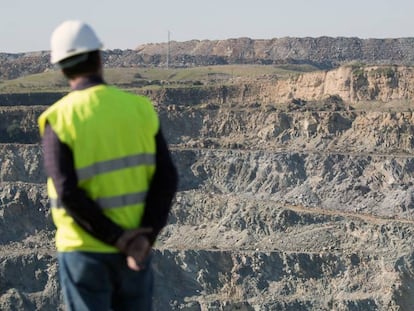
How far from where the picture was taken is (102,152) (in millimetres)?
4176

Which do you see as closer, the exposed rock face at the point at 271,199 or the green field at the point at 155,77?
the exposed rock face at the point at 271,199

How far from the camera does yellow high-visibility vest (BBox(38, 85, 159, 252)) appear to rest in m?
4.15

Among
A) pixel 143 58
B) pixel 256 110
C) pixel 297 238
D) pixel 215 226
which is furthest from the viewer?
pixel 143 58

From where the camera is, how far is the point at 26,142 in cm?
4666

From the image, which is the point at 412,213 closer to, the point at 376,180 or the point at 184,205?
the point at 376,180

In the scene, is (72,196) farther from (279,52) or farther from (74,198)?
(279,52)

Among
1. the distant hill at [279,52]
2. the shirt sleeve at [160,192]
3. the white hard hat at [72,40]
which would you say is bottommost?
the distant hill at [279,52]

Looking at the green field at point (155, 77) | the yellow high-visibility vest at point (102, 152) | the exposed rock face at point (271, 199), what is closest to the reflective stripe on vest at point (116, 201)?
the yellow high-visibility vest at point (102, 152)

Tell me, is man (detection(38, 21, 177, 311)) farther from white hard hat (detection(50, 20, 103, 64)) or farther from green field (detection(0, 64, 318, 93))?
green field (detection(0, 64, 318, 93))

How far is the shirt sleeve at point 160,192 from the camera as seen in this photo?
4297mm

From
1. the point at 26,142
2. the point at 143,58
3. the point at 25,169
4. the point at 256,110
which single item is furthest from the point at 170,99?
the point at 143,58

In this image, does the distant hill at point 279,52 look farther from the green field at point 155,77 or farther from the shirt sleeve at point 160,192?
the shirt sleeve at point 160,192

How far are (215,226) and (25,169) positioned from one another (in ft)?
36.1

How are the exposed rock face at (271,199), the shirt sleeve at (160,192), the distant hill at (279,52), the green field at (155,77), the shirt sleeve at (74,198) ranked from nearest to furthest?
the shirt sleeve at (74,198) < the shirt sleeve at (160,192) < the exposed rock face at (271,199) < the green field at (155,77) < the distant hill at (279,52)
